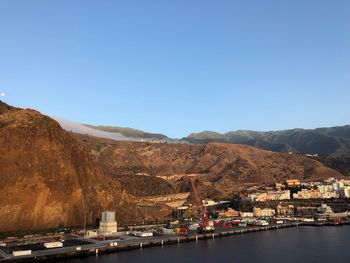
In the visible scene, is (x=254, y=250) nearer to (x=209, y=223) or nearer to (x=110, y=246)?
(x=110, y=246)

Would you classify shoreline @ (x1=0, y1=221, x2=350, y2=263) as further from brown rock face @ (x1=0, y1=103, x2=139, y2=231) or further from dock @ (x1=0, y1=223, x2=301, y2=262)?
brown rock face @ (x1=0, y1=103, x2=139, y2=231)

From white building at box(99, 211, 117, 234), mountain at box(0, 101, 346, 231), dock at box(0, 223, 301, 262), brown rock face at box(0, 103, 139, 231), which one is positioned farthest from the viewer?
white building at box(99, 211, 117, 234)

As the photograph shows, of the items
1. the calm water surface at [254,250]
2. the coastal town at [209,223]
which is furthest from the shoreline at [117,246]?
the calm water surface at [254,250]

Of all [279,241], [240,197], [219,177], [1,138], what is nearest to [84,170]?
[1,138]

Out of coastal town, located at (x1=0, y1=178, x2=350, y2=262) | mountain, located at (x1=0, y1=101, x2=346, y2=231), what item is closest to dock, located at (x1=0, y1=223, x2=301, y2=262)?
coastal town, located at (x1=0, y1=178, x2=350, y2=262)

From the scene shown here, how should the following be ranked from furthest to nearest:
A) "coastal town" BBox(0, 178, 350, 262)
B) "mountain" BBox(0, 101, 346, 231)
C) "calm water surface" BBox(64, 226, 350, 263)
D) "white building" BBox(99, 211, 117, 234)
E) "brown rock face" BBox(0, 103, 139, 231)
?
1. "white building" BBox(99, 211, 117, 234)
2. "mountain" BBox(0, 101, 346, 231)
3. "brown rock face" BBox(0, 103, 139, 231)
4. "coastal town" BBox(0, 178, 350, 262)
5. "calm water surface" BBox(64, 226, 350, 263)

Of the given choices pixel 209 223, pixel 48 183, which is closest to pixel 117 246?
pixel 48 183

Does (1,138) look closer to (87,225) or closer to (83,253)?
(87,225)
